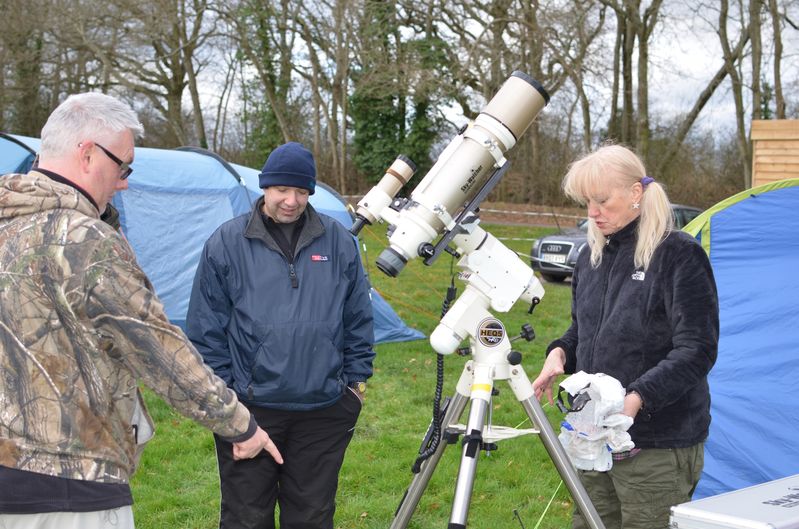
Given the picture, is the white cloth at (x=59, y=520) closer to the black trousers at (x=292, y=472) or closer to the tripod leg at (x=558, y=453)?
the black trousers at (x=292, y=472)

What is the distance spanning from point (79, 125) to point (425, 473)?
1.72 m

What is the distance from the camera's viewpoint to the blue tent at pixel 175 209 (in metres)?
7.29

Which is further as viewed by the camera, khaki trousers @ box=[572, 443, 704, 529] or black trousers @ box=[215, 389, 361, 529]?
black trousers @ box=[215, 389, 361, 529]

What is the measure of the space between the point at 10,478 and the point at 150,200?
5796 millimetres

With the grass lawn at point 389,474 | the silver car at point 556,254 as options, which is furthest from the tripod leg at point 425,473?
the silver car at point 556,254

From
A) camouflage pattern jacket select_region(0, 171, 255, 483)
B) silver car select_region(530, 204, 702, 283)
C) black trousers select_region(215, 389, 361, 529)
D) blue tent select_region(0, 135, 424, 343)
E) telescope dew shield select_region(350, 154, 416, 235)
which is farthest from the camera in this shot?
silver car select_region(530, 204, 702, 283)

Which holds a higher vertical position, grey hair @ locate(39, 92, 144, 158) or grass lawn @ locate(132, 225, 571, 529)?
grey hair @ locate(39, 92, 144, 158)

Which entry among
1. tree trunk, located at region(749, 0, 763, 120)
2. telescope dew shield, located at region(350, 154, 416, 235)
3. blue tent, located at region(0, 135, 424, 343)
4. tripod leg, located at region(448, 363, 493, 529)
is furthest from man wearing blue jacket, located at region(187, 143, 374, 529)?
tree trunk, located at region(749, 0, 763, 120)

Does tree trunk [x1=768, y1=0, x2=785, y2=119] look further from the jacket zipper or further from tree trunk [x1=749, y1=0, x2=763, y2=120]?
the jacket zipper

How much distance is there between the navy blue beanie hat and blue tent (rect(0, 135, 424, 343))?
165 inches

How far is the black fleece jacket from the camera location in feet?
8.19

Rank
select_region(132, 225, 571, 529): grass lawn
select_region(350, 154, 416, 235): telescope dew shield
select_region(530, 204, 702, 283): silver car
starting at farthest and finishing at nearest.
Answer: select_region(530, 204, 702, 283): silver car → select_region(132, 225, 571, 529): grass lawn → select_region(350, 154, 416, 235): telescope dew shield

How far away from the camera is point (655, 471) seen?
105 inches

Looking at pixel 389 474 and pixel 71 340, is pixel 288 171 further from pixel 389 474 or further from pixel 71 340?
pixel 389 474
